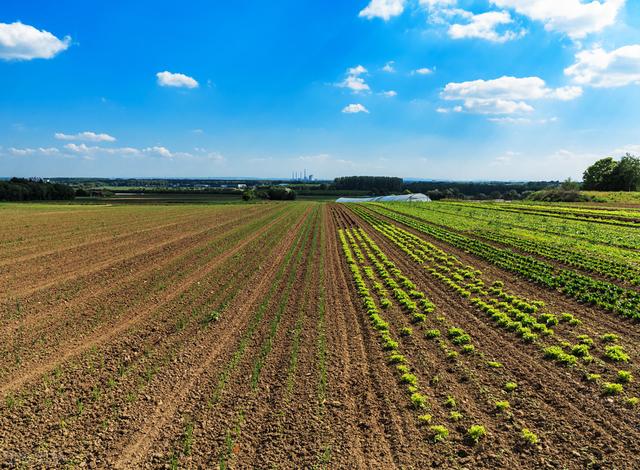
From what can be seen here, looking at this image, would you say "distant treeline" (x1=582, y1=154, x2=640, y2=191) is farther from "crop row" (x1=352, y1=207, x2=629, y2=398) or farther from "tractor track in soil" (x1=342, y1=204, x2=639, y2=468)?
"tractor track in soil" (x1=342, y1=204, x2=639, y2=468)

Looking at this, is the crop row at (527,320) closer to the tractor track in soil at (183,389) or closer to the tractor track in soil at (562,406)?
the tractor track in soil at (562,406)

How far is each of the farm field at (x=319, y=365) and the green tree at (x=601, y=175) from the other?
106m

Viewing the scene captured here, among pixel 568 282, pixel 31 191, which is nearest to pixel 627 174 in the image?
pixel 568 282

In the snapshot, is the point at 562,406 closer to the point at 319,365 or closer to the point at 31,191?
the point at 319,365

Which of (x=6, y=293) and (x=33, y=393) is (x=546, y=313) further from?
(x=6, y=293)

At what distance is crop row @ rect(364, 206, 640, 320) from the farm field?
4.2 inches

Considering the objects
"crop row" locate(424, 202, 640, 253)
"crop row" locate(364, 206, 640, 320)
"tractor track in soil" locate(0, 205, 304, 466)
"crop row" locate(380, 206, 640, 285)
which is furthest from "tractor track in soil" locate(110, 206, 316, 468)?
"crop row" locate(424, 202, 640, 253)

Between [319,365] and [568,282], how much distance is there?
13.2 metres

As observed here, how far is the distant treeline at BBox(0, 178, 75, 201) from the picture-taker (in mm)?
90938

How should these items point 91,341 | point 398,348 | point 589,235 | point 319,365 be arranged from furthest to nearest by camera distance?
point 589,235 → point 91,341 → point 398,348 → point 319,365

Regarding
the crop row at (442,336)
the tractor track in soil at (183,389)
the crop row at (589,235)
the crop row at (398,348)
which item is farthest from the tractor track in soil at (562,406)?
the crop row at (589,235)

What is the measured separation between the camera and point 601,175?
104250 millimetres

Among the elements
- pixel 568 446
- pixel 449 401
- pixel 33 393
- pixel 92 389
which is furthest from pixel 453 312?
pixel 33 393

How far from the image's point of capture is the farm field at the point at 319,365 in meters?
6.63
